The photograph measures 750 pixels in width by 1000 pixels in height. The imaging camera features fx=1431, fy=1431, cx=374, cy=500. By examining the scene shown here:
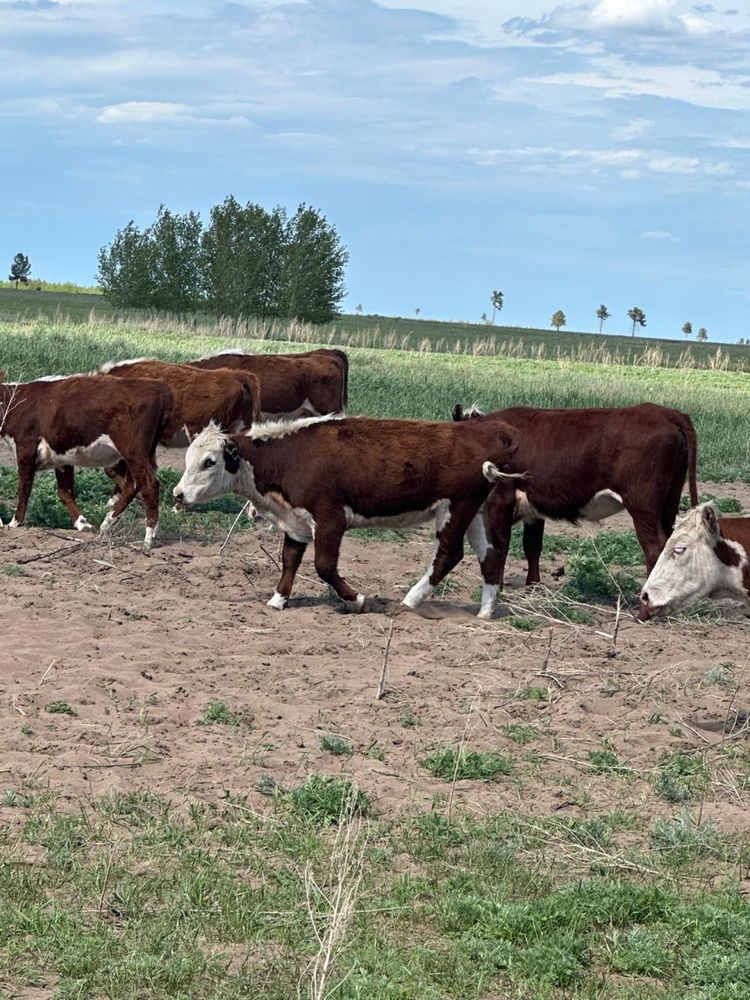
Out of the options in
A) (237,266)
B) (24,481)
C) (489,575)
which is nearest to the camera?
(489,575)

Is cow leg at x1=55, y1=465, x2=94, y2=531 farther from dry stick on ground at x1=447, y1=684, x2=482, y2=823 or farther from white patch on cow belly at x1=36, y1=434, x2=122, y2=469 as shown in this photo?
dry stick on ground at x1=447, y1=684, x2=482, y2=823

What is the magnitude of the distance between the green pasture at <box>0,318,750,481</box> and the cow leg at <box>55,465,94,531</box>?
9.90 m

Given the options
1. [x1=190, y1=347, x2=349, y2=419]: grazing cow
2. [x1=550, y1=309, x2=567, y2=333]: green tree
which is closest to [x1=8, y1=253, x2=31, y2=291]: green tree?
[x1=550, y1=309, x2=567, y2=333]: green tree

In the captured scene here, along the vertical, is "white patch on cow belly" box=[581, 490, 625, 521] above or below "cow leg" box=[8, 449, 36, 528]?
above

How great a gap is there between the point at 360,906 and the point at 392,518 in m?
6.28

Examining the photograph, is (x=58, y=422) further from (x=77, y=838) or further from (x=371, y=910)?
(x=371, y=910)

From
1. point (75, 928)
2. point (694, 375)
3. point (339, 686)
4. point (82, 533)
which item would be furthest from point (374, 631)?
point (694, 375)

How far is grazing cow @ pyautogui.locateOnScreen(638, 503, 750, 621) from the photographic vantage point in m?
10.2

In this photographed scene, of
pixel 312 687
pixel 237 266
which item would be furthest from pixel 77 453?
pixel 237 266

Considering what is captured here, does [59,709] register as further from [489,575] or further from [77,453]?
[77,453]

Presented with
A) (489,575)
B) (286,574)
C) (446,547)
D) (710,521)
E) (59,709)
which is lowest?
(59,709)

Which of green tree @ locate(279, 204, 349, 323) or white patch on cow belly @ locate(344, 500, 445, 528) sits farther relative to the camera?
Result: green tree @ locate(279, 204, 349, 323)

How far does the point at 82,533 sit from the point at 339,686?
18.7 feet

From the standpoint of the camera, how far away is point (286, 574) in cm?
1179
